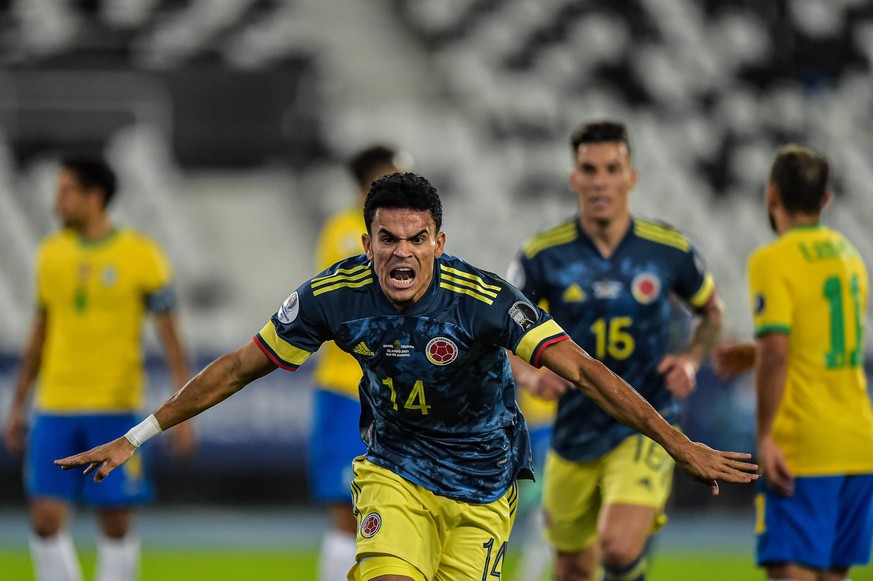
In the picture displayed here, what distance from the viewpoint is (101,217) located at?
7895 mm

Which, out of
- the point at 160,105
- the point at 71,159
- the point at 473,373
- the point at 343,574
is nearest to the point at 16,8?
the point at 160,105

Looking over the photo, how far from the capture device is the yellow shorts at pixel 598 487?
6066 millimetres

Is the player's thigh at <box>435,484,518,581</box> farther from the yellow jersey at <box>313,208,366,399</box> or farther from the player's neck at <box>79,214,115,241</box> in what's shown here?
the player's neck at <box>79,214,115,241</box>

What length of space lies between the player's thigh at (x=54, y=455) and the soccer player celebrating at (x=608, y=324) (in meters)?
2.71

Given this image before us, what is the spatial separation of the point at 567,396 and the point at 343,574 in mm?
1723

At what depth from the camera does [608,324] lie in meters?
6.16

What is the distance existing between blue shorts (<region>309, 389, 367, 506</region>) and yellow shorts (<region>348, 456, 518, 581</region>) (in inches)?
97.8

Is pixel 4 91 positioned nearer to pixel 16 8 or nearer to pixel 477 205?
pixel 16 8

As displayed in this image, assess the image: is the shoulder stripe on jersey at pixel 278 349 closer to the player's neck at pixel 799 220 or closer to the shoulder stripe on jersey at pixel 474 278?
the shoulder stripe on jersey at pixel 474 278

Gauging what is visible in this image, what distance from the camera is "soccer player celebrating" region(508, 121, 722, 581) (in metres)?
6.14

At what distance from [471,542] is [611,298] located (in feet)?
5.35

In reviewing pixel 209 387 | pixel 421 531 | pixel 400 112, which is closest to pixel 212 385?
pixel 209 387

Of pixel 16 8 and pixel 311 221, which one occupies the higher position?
pixel 16 8

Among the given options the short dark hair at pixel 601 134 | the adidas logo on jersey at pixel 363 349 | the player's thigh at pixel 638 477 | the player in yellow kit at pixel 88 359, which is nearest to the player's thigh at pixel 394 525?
the adidas logo on jersey at pixel 363 349
